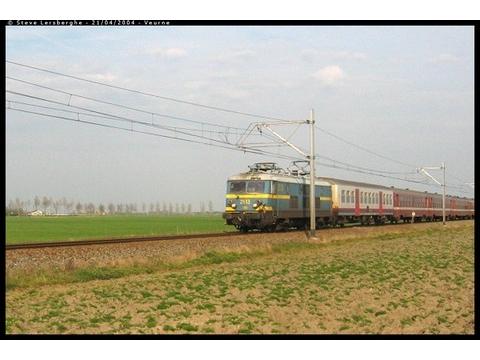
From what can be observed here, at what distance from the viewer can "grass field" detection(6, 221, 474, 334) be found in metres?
12.3

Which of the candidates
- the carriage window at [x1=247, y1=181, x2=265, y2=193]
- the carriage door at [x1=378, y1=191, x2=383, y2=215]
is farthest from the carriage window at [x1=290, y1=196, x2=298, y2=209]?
the carriage door at [x1=378, y1=191, x2=383, y2=215]

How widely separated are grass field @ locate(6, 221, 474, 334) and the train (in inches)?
500

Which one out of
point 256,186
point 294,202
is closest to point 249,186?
point 256,186

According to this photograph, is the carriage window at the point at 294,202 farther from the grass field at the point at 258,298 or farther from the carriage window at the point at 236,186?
the grass field at the point at 258,298

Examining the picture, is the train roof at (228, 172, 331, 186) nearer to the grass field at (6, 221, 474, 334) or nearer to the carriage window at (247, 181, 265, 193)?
the carriage window at (247, 181, 265, 193)

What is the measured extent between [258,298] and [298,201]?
2764 cm

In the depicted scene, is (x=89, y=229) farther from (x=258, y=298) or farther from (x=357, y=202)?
(x=258, y=298)

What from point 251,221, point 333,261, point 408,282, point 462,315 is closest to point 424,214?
point 251,221

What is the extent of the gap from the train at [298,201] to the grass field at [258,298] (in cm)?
1270

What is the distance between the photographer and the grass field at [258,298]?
12336 mm

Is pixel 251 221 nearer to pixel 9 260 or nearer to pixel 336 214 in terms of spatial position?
pixel 336 214

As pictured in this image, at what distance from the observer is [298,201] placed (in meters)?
42.8

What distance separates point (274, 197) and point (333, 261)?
13.8m

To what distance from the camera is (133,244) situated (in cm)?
2730
